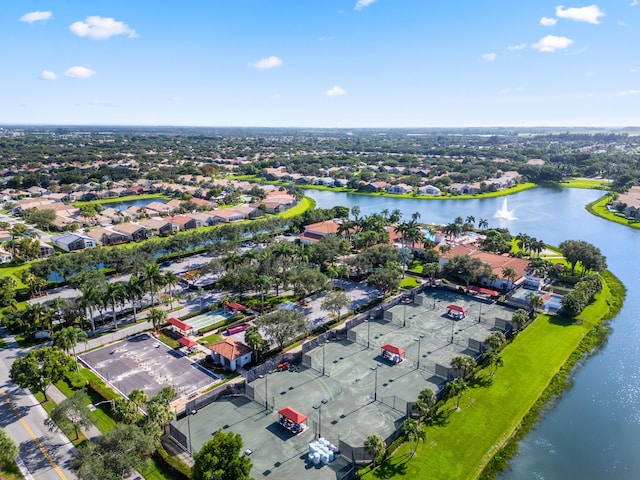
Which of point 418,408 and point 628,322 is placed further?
point 628,322

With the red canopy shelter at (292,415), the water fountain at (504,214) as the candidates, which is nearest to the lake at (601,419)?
the red canopy shelter at (292,415)

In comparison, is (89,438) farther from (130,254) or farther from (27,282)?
(130,254)

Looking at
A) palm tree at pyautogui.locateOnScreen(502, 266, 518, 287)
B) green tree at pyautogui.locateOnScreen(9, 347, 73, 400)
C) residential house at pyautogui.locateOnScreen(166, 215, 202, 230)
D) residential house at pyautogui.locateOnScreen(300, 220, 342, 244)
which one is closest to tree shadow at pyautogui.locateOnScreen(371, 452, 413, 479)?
green tree at pyautogui.locateOnScreen(9, 347, 73, 400)

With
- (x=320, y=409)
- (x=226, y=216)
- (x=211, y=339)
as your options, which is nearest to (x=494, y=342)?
(x=320, y=409)

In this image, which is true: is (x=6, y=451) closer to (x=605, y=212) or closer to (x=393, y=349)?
(x=393, y=349)

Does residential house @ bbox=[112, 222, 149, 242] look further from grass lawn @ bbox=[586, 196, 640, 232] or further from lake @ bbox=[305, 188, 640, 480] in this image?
grass lawn @ bbox=[586, 196, 640, 232]

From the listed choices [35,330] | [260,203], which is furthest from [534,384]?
[260,203]
